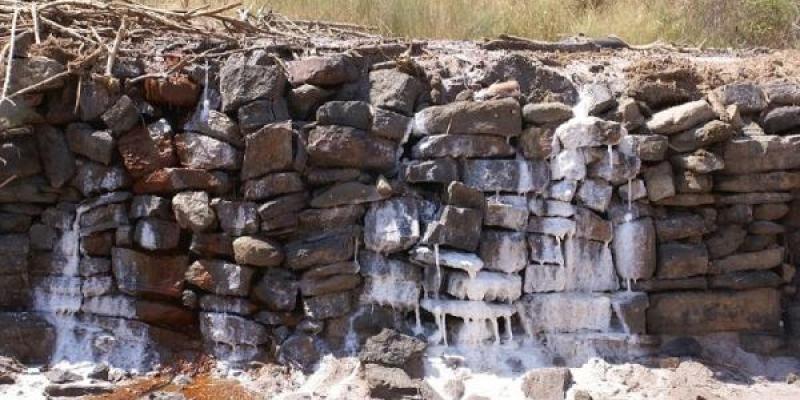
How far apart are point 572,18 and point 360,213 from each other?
3598 millimetres

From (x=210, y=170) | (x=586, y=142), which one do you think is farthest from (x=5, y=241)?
(x=586, y=142)

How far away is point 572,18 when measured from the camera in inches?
285

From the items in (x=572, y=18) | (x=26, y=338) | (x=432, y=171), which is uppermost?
(x=572, y=18)

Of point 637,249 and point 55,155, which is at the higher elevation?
point 55,155

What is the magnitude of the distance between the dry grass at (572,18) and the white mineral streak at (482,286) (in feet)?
8.75

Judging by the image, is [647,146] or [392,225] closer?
[392,225]

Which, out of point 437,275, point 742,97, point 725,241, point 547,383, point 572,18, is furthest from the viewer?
point 572,18

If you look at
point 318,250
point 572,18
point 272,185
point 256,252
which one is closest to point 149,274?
point 256,252

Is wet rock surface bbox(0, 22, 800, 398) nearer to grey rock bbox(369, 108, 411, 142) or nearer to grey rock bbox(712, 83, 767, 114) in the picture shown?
grey rock bbox(369, 108, 411, 142)

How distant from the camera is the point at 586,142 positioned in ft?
15.1

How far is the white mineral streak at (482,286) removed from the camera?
4477 millimetres

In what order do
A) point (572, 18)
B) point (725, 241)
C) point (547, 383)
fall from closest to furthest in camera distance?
point (547, 383)
point (725, 241)
point (572, 18)

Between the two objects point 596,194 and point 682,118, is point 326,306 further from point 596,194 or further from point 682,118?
point 682,118

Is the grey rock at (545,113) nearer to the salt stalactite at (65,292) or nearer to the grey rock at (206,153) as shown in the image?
the grey rock at (206,153)
